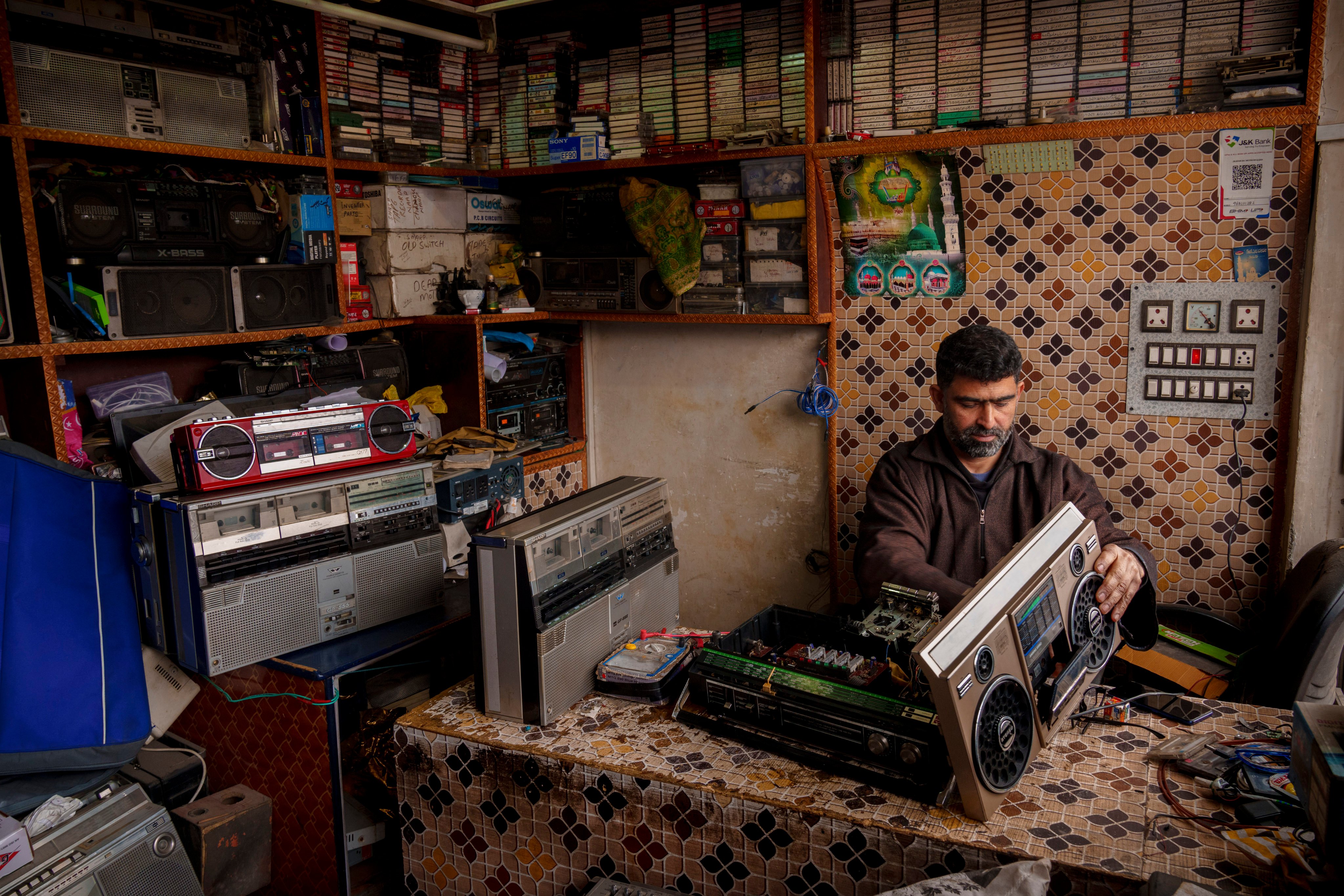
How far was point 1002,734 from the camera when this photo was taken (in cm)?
151

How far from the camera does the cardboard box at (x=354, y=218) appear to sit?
11.3 ft

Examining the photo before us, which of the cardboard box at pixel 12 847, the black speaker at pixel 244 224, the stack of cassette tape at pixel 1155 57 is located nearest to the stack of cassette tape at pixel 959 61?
the stack of cassette tape at pixel 1155 57

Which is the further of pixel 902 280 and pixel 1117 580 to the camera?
pixel 902 280

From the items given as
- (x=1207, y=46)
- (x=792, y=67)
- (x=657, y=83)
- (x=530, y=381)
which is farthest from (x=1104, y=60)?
(x=530, y=381)

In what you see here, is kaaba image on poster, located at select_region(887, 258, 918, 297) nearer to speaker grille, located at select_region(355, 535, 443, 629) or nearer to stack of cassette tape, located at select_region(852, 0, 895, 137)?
stack of cassette tape, located at select_region(852, 0, 895, 137)

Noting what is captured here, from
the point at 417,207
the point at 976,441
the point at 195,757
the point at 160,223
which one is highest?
the point at 417,207

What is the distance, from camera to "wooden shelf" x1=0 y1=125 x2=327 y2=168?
8.23ft

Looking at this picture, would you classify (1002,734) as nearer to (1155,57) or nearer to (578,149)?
(1155,57)

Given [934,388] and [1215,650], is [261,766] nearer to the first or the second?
[934,388]

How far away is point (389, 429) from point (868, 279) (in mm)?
1794

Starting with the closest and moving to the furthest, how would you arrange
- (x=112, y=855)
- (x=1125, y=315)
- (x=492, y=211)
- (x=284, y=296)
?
(x=112, y=855)
(x=1125, y=315)
(x=284, y=296)
(x=492, y=211)

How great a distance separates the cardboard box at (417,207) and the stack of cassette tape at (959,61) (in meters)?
1.97

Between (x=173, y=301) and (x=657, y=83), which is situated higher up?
(x=657, y=83)

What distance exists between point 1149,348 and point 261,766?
2.93m
